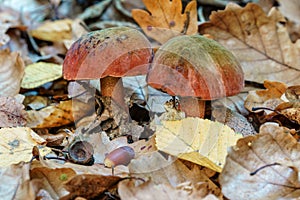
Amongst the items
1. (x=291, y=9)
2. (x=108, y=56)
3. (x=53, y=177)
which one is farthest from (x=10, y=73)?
(x=291, y=9)

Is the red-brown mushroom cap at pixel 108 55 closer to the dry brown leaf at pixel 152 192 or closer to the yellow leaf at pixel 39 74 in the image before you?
the dry brown leaf at pixel 152 192

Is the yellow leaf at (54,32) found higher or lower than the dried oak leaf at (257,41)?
lower

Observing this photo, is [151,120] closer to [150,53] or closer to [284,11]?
[150,53]

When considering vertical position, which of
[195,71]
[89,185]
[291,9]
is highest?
[195,71]

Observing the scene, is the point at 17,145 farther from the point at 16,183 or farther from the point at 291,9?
the point at 291,9

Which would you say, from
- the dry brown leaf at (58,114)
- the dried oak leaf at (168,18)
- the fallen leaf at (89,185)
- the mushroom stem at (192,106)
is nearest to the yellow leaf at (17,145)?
the dry brown leaf at (58,114)

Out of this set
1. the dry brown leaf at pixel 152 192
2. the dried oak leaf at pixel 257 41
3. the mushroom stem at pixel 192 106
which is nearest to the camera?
the dry brown leaf at pixel 152 192

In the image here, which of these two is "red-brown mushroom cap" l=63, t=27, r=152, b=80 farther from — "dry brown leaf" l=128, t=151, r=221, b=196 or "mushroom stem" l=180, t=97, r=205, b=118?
"dry brown leaf" l=128, t=151, r=221, b=196
